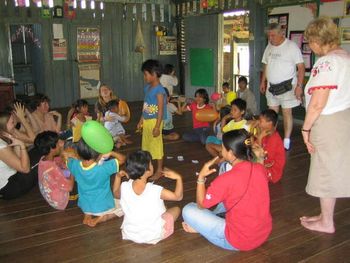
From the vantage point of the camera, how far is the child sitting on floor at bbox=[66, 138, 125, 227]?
2.82 meters

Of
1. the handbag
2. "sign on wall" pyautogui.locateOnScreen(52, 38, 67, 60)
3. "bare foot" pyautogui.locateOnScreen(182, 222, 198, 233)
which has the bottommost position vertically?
"bare foot" pyautogui.locateOnScreen(182, 222, 198, 233)

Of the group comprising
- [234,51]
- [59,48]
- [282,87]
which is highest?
[59,48]

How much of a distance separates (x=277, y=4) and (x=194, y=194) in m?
4.33

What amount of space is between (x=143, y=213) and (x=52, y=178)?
3.40ft

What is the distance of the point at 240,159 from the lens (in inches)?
92.1

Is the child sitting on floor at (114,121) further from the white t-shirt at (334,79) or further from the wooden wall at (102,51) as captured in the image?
the wooden wall at (102,51)

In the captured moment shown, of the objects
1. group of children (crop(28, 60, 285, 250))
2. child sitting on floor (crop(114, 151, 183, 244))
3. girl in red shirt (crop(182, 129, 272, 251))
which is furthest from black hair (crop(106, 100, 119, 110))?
girl in red shirt (crop(182, 129, 272, 251))

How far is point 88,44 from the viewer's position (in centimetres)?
875

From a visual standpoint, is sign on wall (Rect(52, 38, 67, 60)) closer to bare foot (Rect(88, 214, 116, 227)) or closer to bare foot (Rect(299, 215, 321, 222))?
bare foot (Rect(88, 214, 116, 227))

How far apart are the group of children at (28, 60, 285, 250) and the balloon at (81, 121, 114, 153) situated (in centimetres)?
5

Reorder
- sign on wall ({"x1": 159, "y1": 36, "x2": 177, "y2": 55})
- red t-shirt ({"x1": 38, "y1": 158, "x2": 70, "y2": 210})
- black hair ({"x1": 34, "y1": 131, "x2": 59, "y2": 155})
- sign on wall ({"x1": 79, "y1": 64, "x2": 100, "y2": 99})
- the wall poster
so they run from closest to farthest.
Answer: red t-shirt ({"x1": 38, "y1": 158, "x2": 70, "y2": 210})
black hair ({"x1": 34, "y1": 131, "x2": 59, "y2": 155})
the wall poster
sign on wall ({"x1": 79, "y1": 64, "x2": 100, "y2": 99})
sign on wall ({"x1": 159, "y1": 36, "x2": 177, "y2": 55})

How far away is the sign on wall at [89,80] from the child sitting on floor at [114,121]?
149 inches

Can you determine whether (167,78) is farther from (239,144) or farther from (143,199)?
(239,144)

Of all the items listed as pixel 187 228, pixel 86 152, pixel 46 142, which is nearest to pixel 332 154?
pixel 187 228
